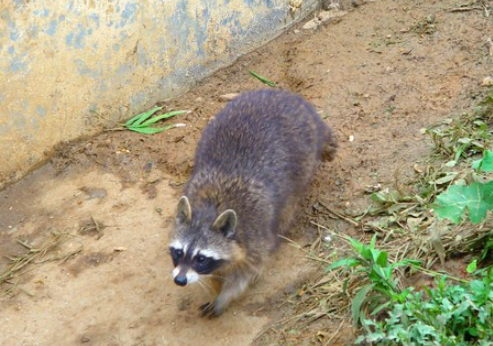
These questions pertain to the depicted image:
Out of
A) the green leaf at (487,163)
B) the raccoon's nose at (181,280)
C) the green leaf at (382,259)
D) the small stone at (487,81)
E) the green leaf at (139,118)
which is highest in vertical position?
the green leaf at (487,163)

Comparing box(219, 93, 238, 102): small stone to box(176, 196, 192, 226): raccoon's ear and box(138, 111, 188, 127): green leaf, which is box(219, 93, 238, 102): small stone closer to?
box(138, 111, 188, 127): green leaf

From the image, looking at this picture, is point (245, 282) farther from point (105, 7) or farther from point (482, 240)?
point (105, 7)

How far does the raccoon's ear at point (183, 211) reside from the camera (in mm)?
4875

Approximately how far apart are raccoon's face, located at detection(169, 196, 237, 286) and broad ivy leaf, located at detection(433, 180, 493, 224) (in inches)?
56.2

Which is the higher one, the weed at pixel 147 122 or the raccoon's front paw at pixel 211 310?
the weed at pixel 147 122

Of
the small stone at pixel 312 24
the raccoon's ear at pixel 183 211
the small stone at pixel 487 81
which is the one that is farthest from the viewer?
the small stone at pixel 312 24

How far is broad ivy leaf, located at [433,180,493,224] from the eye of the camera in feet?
13.4

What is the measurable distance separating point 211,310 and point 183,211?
30.4 inches

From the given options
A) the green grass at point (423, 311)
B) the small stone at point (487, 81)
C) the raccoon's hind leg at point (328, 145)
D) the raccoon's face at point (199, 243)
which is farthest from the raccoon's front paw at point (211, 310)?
the small stone at point (487, 81)

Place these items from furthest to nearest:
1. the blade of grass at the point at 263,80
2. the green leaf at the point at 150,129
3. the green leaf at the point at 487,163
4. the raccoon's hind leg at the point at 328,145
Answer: the blade of grass at the point at 263,80 < the green leaf at the point at 150,129 < the raccoon's hind leg at the point at 328,145 < the green leaf at the point at 487,163

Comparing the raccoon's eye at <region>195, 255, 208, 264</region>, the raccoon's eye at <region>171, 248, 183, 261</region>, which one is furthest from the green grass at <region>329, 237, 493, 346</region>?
the raccoon's eye at <region>171, 248, 183, 261</region>

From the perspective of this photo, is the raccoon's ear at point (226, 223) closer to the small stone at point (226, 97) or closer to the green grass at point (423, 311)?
the green grass at point (423, 311)

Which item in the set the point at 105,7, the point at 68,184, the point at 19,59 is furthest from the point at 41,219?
the point at 105,7

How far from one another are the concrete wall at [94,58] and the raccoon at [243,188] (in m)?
1.42
